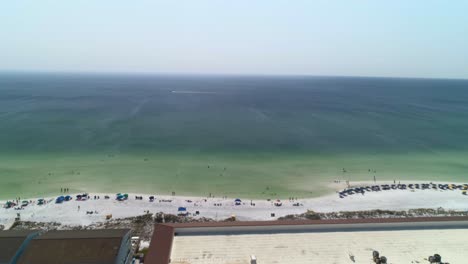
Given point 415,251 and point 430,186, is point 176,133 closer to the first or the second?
point 430,186

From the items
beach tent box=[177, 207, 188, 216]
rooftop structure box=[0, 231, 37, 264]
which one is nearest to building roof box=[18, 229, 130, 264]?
rooftop structure box=[0, 231, 37, 264]

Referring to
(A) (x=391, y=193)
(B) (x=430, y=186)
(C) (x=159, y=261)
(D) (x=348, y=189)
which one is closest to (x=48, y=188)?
(C) (x=159, y=261)

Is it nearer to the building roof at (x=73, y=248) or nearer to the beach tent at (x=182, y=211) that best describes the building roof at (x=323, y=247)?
the building roof at (x=73, y=248)

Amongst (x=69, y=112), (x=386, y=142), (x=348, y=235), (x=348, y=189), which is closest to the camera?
(x=348, y=235)

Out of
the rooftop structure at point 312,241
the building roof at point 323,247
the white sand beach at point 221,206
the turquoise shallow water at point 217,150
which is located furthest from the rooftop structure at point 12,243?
the turquoise shallow water at point 217,150

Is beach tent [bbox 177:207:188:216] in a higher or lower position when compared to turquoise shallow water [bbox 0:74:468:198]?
lower

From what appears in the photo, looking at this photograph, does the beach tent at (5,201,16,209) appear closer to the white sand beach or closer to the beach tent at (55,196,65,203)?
the white sand beach
